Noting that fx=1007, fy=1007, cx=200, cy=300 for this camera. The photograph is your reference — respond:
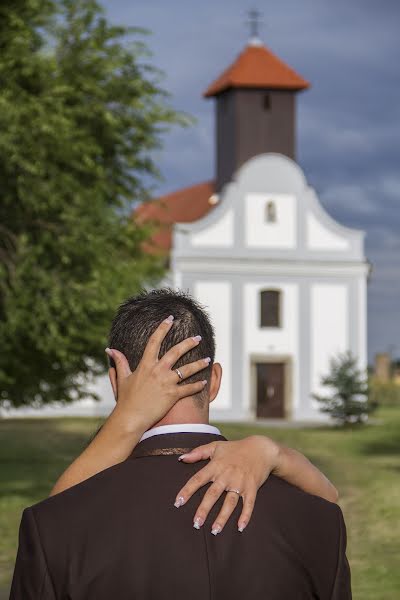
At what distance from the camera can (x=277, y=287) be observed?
39.7 metres

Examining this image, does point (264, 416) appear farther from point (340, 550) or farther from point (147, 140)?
point (340, 550)

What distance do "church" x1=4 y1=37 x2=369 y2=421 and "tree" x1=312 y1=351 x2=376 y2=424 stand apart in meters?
3.66

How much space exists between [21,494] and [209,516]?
632 inches

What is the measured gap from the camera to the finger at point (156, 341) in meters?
2.55

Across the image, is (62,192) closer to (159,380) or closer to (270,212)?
(159,380)

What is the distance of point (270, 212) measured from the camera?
39.6m

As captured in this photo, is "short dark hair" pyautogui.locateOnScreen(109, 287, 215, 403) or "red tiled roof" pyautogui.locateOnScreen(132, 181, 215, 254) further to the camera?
"red tiled roof" pyautogui.locateOnScreen(132, 181, 215, 254)

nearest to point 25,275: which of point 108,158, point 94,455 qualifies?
point 108,158

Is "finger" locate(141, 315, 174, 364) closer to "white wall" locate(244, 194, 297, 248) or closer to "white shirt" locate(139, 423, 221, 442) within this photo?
"white shirt" locate(139, 423, 221, 442)

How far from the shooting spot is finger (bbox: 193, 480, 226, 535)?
91.9 inches

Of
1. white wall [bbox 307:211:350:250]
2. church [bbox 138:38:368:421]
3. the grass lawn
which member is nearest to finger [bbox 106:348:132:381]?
the grass lawn

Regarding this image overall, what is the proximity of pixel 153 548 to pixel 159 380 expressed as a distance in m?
0.43

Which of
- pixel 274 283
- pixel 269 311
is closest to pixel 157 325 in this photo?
pixel 274 283

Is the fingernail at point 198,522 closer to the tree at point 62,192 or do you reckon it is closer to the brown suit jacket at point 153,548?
the brown suit jacket at point 153,548
